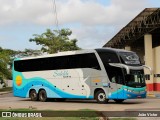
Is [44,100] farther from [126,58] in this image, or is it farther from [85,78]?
[126,58]

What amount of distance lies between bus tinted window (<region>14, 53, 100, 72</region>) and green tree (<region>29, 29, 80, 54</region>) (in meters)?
46.5

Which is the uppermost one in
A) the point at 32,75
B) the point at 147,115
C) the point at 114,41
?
the point at 114,41

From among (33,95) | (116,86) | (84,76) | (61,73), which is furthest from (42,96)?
(116,86)

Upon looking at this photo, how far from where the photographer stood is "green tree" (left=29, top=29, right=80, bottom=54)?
79.1 meters

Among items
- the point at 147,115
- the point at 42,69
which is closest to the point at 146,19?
the point at 42,69

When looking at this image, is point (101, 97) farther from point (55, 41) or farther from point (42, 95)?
point (55, 41)

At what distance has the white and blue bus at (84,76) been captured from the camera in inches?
1008

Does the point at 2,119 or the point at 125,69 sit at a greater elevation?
the point at 125,69

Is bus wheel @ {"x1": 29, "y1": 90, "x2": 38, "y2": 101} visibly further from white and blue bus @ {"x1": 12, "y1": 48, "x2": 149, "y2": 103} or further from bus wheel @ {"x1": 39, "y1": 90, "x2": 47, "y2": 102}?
bus wheel @ {"x1": 39, "y1": 90, "x2": 47, "y2": 102}

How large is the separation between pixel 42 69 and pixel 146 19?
658 inches

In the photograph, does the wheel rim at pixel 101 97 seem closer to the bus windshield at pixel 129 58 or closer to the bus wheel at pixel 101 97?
the bus wheel at pixel 101 97

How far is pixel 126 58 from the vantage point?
2581 cm

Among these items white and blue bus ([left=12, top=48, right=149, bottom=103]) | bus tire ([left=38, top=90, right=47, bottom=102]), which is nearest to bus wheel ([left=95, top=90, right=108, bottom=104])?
white and blue bus ([left=12, top=48, right=149, bottom=103])

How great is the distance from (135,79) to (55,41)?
181 feet
